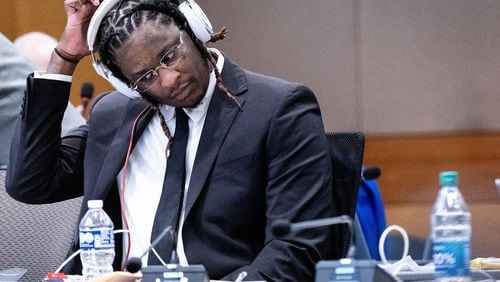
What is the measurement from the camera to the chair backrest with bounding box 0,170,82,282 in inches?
111

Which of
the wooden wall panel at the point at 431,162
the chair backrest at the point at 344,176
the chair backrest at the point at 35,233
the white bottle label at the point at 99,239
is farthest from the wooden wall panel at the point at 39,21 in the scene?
the white bottle label at the point at 99,239

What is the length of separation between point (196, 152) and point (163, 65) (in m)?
0.23

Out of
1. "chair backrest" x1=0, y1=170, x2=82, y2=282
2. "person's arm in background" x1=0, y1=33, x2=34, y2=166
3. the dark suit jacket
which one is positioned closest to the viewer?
the dark suit jacket

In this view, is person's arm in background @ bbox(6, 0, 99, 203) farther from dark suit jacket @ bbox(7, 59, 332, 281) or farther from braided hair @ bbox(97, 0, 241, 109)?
braided hair @ bbox(97, 0, 241, 109)

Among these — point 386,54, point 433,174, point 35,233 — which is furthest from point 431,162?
point 35,233

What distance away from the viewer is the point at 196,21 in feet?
8.20

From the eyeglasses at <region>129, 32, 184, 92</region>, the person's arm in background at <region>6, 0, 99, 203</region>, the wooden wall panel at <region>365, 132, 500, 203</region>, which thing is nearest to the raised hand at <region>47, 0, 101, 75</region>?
the person's arm in background at <region>6, 0, 99, 203</region>

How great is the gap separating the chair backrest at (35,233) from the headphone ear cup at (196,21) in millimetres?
681

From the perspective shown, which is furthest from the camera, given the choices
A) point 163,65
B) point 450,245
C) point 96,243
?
point 163,65

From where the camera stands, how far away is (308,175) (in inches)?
96.1

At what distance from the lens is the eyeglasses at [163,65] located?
2461 millimetres

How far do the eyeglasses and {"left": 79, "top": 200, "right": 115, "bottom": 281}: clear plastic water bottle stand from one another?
32 centimetres

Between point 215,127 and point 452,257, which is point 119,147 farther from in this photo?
point 452,257

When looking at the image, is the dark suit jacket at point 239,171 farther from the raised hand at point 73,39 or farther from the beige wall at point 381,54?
the beige wall at point 381,54
